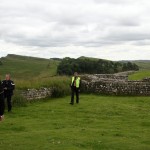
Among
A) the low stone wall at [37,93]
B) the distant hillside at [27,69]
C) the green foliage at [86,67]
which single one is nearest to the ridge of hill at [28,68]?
the distant hillside at [27,69]

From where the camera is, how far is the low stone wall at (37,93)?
90.6 feet

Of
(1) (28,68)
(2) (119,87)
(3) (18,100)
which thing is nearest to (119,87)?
(2) (119,87)

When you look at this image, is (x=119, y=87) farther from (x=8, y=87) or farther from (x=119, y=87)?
(x=8, y=87)

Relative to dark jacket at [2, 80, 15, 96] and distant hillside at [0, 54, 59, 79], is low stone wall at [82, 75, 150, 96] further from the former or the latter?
distant hillside at [0, 54, 59, 79]

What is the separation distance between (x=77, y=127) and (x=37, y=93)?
11.7 m

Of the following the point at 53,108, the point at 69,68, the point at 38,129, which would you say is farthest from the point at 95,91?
the point at 69,68

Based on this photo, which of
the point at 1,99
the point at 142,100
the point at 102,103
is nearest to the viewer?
the point at 1,99

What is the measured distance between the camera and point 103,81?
34375mm

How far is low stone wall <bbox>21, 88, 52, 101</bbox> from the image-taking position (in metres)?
27.6

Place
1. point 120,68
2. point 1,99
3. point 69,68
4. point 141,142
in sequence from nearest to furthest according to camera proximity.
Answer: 1. point 1,99
2. point 141,142
3. point 69,68
4. point 120,68

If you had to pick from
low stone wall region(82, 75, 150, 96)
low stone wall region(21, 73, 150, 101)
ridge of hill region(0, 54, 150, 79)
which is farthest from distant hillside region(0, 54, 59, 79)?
low stone wall region(82, 75, 150, 96)

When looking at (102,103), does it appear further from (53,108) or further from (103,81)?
(103,81)

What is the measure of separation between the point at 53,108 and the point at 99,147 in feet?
36.6

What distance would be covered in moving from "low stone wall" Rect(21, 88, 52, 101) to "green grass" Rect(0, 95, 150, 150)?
0.99 m
